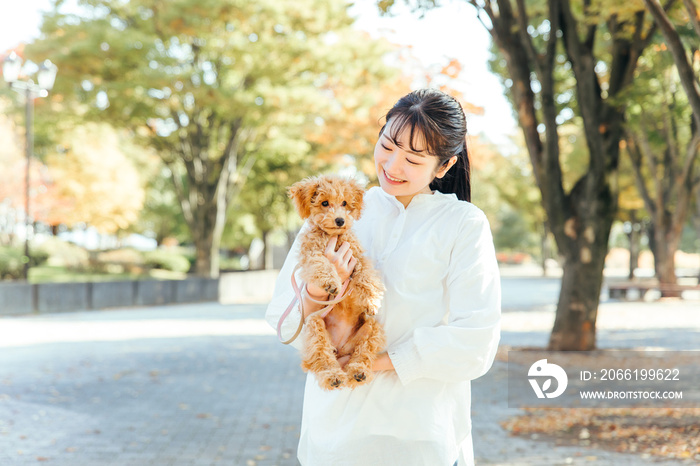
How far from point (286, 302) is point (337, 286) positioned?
9.8 inches

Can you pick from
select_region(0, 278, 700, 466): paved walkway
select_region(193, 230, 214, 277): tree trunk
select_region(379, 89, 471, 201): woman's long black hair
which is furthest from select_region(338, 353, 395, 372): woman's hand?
select_region(193, 230, 214, 277): tree trunk

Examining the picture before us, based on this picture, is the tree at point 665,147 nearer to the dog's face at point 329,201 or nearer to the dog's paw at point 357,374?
the dog's face at point 329,201

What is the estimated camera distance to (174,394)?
28.9 ft

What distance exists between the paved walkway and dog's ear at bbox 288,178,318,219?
4257 mm

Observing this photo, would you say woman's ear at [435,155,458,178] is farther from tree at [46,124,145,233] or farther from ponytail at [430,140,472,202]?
tree at [46,124,145,233]

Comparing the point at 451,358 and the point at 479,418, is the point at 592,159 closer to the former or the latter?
the point at 479,418

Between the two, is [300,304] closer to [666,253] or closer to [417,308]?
[417,308]

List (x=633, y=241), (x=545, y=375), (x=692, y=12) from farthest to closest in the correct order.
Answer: (x=633, y=241) → (x=545, y=375) → (x=692, y=12)

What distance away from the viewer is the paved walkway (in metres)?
6.25

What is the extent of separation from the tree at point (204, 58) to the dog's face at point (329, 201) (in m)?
16.7

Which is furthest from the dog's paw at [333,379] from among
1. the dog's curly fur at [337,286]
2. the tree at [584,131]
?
the tree at [584,131]

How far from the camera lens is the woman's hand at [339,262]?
79.0 inches

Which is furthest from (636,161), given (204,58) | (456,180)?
(456,180)

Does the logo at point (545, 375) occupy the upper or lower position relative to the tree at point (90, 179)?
lower
